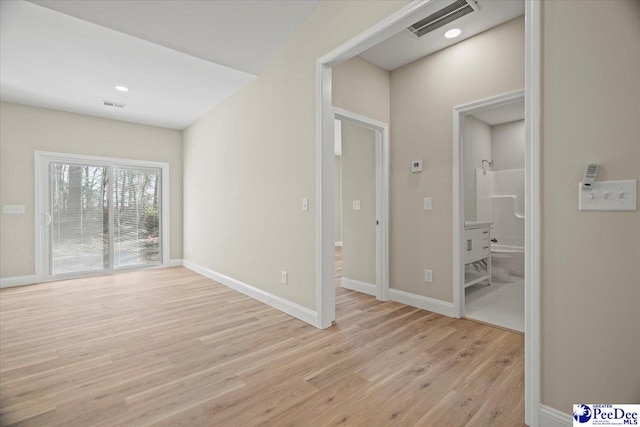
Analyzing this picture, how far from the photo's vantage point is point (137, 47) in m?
2.94

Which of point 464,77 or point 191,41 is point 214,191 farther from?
point 464,77

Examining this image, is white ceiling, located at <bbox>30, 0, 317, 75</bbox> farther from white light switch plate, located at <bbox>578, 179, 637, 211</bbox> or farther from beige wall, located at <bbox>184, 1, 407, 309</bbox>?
white light switch plate, located at <bbox>578, 179, 637, 211</bbox>

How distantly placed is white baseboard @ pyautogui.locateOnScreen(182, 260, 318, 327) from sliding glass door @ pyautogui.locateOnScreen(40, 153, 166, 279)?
4.92 ft

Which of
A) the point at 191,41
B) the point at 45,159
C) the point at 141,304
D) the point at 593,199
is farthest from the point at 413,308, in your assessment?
the point at 45,159

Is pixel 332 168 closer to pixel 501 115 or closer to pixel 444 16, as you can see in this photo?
pixel 444 16

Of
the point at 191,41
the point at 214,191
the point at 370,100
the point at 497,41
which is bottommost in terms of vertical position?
the point at 214,191

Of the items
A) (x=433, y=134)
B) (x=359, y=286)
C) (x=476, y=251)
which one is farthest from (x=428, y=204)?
(x=359, y=286)

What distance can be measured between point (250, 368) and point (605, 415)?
1851mm

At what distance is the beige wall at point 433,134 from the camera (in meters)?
2.66

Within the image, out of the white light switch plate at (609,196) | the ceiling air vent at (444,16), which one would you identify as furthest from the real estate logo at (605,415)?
A: the ceiling air vent at (444,16)

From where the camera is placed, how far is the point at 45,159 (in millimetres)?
4426

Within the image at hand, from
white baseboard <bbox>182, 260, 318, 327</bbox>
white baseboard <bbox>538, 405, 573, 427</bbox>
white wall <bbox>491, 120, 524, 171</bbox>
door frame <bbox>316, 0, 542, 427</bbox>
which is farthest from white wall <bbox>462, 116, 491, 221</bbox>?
white baseboard <bbox>538, 405, 573, 427</bbox>

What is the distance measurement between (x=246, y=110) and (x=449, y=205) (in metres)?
2.75

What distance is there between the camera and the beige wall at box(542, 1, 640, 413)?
1180mm
